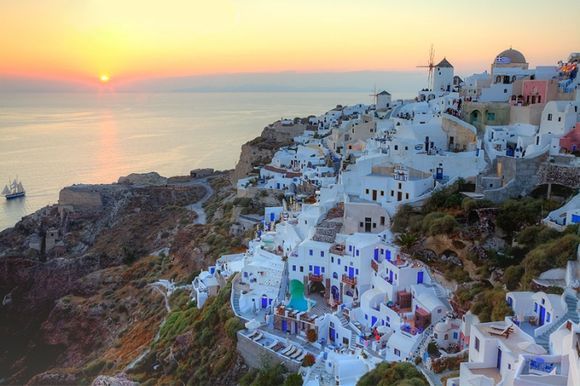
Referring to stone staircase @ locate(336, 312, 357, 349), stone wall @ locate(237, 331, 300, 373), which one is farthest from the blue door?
stone wall @ locate(237, 331, 300, 373)

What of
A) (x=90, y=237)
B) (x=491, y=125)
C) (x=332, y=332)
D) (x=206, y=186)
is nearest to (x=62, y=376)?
(x=332, y=332)

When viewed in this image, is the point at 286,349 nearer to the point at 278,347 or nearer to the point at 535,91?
the point at 278,347

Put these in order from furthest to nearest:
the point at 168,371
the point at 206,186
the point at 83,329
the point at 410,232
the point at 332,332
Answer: the point at 206,186
the point at 83,329
the point at 168,371
the point at 410,232
the point at 332,332

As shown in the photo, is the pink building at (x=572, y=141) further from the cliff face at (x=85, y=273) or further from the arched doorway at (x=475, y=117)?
the cliff face at (x=85, y=273)

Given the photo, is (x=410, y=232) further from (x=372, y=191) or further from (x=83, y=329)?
(x=83, y=329)

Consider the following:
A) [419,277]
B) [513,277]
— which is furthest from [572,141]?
[419,277]
